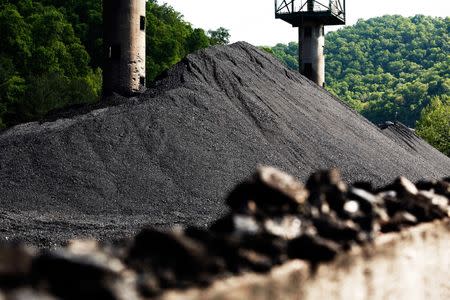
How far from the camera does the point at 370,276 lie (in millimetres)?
3047

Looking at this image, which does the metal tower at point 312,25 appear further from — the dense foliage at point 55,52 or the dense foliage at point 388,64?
the dense foliage at point 388,64

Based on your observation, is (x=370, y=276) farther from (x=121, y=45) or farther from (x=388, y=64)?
(x=388, y=64)

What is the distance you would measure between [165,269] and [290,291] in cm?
50

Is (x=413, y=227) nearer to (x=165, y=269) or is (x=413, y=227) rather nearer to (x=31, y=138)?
(x=165, y=269)

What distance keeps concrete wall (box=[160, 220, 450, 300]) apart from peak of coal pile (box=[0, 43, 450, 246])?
765 cm

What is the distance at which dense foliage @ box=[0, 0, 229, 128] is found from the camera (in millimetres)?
36875

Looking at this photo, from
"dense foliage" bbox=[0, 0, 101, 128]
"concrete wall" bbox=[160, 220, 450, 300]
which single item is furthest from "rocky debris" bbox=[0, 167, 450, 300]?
"dense foliage" bbox=[0, 0, 101, 128]

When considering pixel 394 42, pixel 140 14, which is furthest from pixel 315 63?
pixel 394 42

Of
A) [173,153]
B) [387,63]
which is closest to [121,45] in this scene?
[173,153]

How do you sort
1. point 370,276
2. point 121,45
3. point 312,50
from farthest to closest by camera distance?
1. point 312,50
2. point 121,45
3. point 370,276

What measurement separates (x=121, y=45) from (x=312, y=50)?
1101 centimetres

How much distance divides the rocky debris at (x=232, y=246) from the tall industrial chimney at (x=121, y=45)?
1739cm

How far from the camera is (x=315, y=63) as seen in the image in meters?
29.6

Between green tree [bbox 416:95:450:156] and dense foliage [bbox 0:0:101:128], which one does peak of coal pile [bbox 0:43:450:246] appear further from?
green tree [bbox 416:95:450:156]
